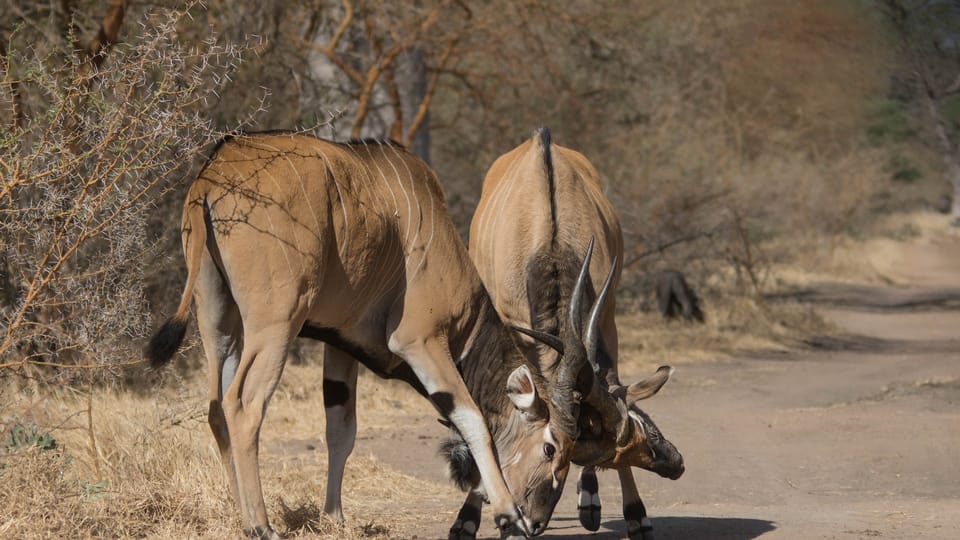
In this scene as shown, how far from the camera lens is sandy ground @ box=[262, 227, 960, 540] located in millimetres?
5609

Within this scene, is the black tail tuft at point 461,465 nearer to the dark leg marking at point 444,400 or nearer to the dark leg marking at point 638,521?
the dark leg marking at point 444,400

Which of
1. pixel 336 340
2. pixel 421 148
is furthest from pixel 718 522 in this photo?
pixel 421 148

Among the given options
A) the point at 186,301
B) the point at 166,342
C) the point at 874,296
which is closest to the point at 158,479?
the point at 166,342

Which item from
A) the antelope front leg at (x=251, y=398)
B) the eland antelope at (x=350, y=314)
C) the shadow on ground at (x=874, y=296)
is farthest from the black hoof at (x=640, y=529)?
the shadow on ground at (x=874, y=296)

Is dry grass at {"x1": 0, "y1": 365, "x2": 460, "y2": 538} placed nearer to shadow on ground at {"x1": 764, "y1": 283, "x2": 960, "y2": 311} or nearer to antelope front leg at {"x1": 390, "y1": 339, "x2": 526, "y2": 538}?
antelope front leg at {"x1": 390, "y1": 339, "x2": 526, "y2": 538}

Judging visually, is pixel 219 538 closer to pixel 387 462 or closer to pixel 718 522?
pixel 718 522

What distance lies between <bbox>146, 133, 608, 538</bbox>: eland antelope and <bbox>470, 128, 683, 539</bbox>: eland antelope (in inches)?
6.5

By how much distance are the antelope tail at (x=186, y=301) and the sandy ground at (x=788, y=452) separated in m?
1.49

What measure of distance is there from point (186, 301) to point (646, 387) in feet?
6.11

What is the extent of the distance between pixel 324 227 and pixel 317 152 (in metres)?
0.34

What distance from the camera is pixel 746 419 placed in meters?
8.90

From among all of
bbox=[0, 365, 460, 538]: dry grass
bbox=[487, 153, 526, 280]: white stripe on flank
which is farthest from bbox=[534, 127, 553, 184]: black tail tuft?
bbox=[0, 365, 460, 538]: dry grass

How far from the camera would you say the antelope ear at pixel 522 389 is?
4.79 meters

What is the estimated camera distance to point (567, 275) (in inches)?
213
